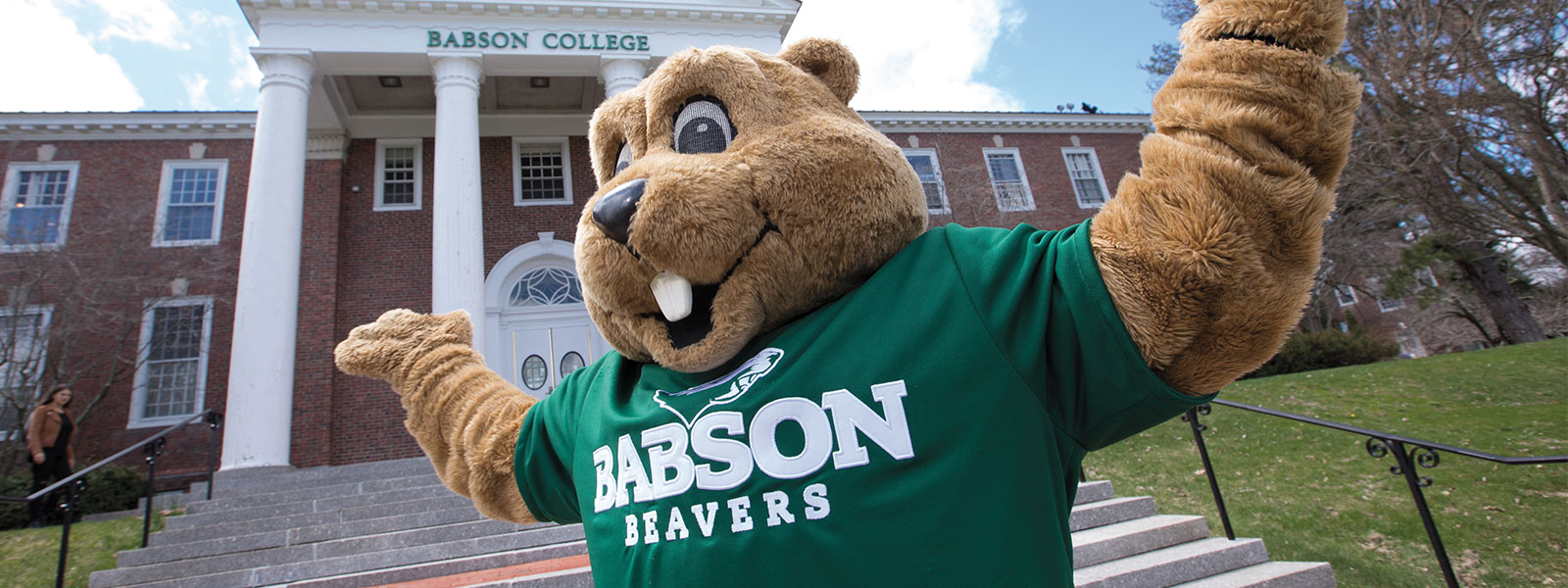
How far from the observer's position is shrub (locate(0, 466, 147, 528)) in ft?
31.2

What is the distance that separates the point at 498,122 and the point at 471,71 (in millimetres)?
3330

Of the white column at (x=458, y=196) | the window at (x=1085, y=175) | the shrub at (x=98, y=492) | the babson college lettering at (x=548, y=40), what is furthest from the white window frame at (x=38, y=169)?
the window at (x=1085, y=175)

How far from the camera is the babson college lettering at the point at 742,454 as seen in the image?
123 centimetres

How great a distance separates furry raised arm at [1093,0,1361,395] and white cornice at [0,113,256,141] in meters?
20.5

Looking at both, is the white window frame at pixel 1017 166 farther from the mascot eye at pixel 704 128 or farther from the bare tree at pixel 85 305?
the mascot eye at pixel 704 128

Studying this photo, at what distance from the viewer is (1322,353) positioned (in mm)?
17141

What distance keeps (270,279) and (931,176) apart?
14900 mm

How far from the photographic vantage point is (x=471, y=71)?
45.6ft

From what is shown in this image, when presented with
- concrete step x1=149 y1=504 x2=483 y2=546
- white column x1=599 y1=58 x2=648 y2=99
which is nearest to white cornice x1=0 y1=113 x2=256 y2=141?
white column x1=599 y1=58 x2=648 y2=99

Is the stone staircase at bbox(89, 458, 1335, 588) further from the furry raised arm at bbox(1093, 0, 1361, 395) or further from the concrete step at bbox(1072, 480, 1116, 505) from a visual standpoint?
the furry raised arm at bbox(1093, 0, 1361, 395)

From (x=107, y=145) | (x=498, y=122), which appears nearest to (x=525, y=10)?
(x=498, y=122)

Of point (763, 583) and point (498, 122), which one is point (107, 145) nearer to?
point (498, 122)

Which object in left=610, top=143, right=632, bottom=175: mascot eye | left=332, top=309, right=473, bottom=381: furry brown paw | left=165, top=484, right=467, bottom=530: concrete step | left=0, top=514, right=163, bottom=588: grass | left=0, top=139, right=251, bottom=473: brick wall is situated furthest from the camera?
left=0, top=139, right=251, bottom=473: brick wall

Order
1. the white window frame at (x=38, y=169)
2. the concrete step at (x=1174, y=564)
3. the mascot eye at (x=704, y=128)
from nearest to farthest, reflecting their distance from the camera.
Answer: the mascot eye at (x=704, y=128), the concrete step at (x=1174, y=564), the white window frame at (x=38, y=169)
